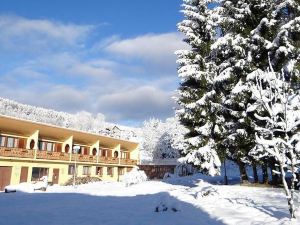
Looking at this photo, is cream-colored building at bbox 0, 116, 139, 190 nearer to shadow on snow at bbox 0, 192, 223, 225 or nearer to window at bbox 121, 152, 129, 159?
window at bbox 121, 152, 129, 159

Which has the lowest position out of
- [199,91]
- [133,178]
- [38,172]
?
[133,178]

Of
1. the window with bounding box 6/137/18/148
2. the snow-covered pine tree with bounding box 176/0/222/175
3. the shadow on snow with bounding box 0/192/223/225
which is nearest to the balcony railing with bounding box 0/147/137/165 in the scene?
the window with bounding box 6/137/18/148

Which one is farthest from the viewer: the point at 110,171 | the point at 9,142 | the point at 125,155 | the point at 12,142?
the point at 125,155

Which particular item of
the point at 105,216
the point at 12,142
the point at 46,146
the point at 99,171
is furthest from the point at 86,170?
the point at 105,216

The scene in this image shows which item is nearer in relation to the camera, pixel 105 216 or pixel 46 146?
pixel 105 216

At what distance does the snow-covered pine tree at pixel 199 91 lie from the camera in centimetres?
2798

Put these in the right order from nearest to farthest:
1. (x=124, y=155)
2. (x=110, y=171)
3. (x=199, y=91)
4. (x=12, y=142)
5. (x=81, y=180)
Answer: (x=199, y=91), (x=12, y=142), (x=81, y=180), (x=110, y=171), (x=124, y=155)

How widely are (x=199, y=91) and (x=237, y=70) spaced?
4819mm

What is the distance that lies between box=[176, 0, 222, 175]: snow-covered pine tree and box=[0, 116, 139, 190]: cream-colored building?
1731 cm

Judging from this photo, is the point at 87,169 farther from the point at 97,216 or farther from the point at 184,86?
the point at 97,216

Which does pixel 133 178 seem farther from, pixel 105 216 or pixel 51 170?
pixel 105 216

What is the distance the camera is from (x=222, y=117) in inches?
1129

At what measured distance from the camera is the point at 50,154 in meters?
40.9

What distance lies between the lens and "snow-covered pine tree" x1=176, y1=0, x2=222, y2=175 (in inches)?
1102
